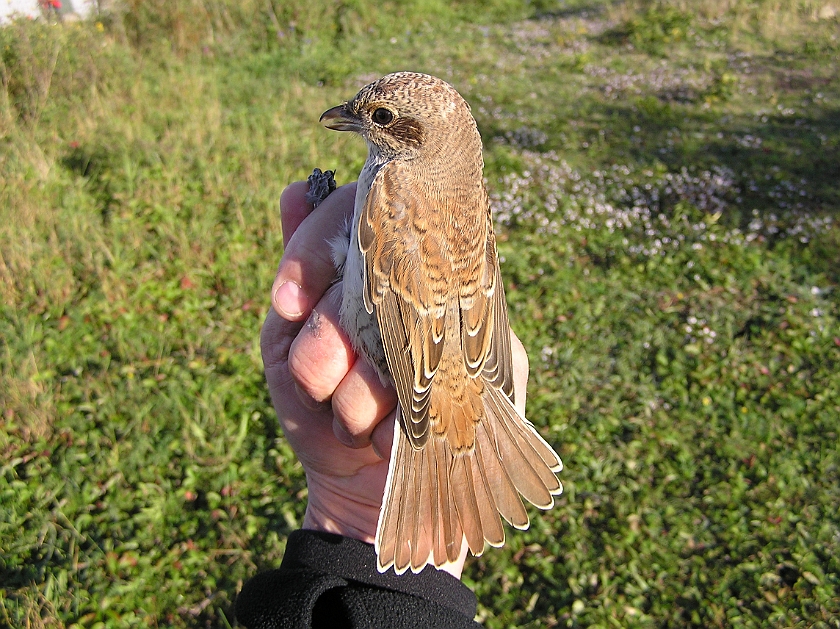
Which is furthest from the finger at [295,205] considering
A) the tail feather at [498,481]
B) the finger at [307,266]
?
the tail feather at [498,481]

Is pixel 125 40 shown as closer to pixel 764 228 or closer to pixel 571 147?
pixel 571 147

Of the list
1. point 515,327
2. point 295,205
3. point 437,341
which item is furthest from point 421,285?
point 515,327

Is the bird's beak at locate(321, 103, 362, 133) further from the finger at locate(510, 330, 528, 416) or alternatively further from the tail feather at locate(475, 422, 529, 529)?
the tail feather at locate(475, 422, 529, 529)

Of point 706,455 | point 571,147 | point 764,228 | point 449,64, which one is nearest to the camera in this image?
point 706,455

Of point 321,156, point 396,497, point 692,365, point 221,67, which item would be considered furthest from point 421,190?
point 221,67

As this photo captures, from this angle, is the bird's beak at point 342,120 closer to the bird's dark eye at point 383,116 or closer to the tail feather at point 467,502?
the bird's dark eye at point 383,116

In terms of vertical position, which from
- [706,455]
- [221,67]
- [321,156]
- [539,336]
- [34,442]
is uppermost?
[221,67]

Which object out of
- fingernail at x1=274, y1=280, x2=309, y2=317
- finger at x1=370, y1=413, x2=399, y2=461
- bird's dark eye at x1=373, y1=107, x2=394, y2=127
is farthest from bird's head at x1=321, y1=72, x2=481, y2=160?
finger at x1=370, y1=413, x2=399, y2=461
